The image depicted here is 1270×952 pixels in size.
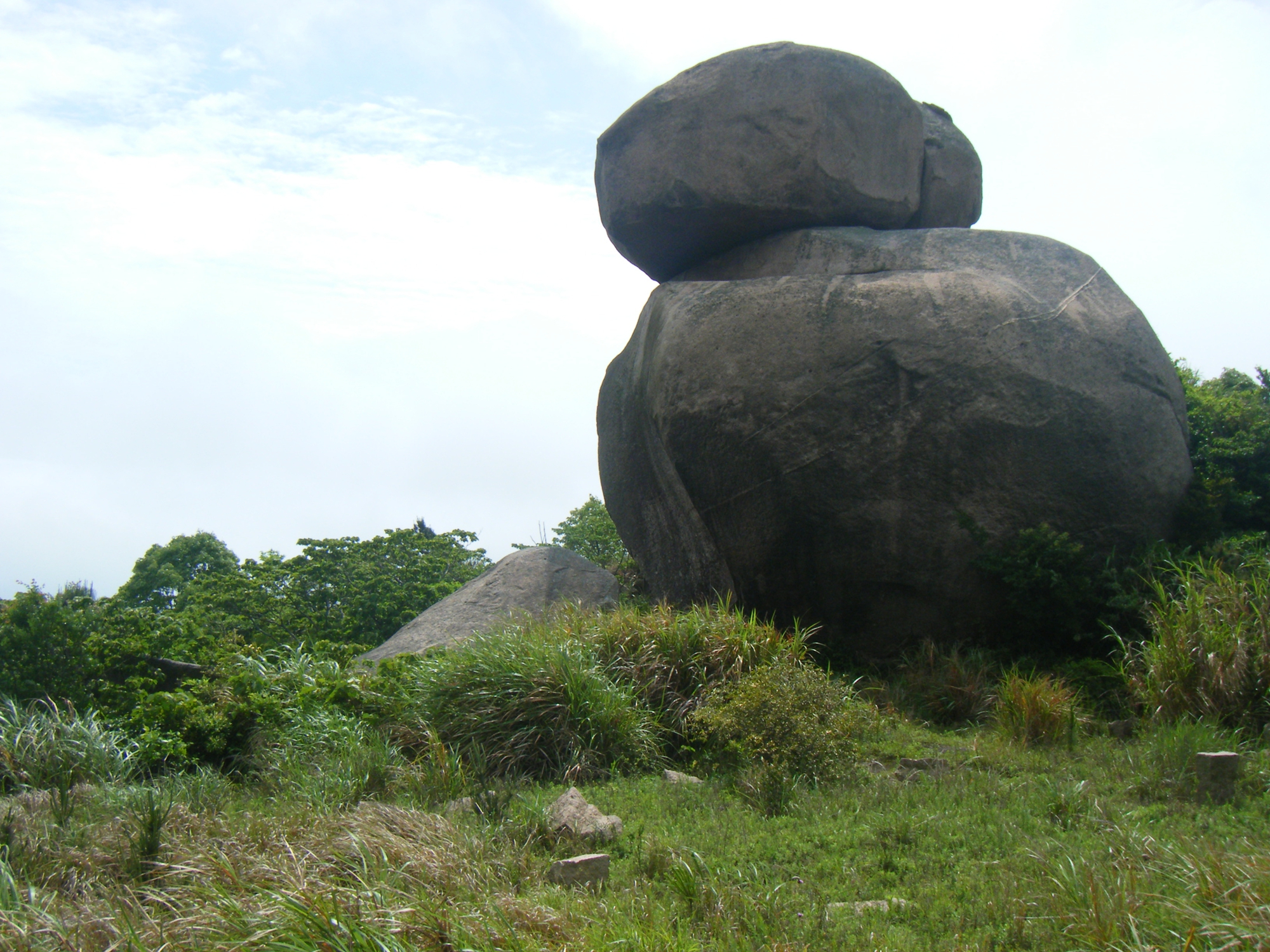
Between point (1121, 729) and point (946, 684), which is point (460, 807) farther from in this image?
point (946, 684)

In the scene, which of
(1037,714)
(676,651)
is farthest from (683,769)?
(1037,714)

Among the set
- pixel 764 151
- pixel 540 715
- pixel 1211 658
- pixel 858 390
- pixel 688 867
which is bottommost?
pixel 688 867

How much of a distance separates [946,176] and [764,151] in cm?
286

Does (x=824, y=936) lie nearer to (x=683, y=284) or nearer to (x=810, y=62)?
(x=683, y=284)

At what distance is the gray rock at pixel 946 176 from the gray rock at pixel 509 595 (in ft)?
21.1

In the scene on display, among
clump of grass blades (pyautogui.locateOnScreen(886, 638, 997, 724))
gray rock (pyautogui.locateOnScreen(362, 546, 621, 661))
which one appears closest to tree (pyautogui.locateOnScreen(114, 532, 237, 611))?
gray rock (pyautogui.locateOnScreen(362, 546, 621, 661))

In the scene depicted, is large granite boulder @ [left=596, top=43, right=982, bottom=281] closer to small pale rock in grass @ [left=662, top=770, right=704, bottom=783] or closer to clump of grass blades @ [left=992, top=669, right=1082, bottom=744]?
clump of grass blades @ [left=992, top=669, right=1082, bottom=744]

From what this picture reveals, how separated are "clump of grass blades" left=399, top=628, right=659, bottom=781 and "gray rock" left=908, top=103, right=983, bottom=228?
783 cm

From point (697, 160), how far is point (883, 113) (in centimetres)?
236

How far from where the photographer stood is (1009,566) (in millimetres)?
9805

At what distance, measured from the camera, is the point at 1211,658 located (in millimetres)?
7250

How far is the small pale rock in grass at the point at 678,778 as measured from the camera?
670 centimetres

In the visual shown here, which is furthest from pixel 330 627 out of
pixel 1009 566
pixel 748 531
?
pixel 1009 566

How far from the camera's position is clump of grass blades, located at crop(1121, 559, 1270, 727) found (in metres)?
7.12
